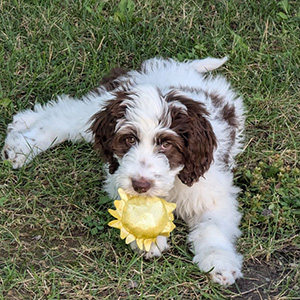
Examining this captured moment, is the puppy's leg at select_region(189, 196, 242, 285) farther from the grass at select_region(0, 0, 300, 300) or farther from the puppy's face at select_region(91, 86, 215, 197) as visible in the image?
the puppy's face at select_region(91, 86, 215, 197)

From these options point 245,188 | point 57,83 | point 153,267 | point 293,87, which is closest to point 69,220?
point 153,267

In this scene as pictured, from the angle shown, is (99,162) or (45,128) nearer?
(99,162)

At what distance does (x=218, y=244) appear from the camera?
187 inches

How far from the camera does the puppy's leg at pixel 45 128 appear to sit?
580 centimetres

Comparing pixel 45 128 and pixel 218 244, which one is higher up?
pixel 218 244

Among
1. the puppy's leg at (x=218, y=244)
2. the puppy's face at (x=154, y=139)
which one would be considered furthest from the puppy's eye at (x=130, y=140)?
the puppy's leg at (x=218, y=244)

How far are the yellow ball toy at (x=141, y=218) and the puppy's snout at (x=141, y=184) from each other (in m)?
0.13

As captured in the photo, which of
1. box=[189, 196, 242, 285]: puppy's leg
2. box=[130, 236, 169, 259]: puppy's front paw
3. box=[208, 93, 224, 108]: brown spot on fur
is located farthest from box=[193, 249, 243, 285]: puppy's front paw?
box=[208, 93, 224, 108]: brown spot on fur

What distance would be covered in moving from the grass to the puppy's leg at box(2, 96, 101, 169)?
0.11 meters

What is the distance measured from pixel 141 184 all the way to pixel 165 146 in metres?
0.37

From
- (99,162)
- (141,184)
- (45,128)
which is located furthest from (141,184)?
(45,128)

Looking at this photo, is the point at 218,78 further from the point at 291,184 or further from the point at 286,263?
the point at 286,263

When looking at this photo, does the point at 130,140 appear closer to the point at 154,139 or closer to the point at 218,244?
the point at 154,139

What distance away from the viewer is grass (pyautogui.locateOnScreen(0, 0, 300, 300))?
449cm
